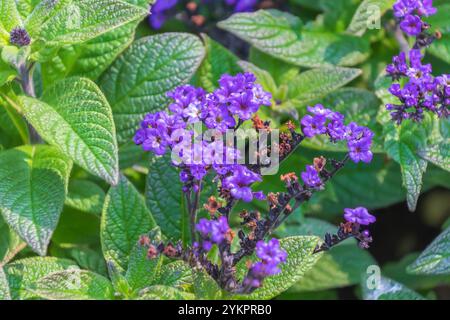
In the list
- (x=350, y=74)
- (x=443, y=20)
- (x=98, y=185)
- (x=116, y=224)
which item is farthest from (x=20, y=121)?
(x=443, y=20)

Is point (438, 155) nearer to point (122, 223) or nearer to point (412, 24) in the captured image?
point (412, 24)

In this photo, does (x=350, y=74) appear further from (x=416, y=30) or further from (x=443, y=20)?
(x=443, y=20)

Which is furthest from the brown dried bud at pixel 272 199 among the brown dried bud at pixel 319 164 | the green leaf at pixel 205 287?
the green leaf at pixel 205 287

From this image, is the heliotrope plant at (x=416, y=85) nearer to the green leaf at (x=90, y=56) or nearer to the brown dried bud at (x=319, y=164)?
the brown dried bud at (x=319, y=164)

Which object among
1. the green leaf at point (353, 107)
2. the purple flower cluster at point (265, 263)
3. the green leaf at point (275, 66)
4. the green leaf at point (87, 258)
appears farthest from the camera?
the green leaf at point (275, 66)

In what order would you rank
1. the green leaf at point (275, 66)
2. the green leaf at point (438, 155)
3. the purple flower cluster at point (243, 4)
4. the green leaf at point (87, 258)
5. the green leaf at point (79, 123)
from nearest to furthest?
the green leaf at point (79, 123)
the green leaf at point (438, 155)
the green leaf at point (87, 258)
the green leaf at point (275, 66)
the purple flower cluster at point (243, 4)

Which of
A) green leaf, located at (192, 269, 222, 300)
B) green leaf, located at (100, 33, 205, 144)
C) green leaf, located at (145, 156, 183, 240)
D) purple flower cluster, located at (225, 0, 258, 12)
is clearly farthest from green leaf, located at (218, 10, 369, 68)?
green leaf, located at (192, 269, 222, 300)
